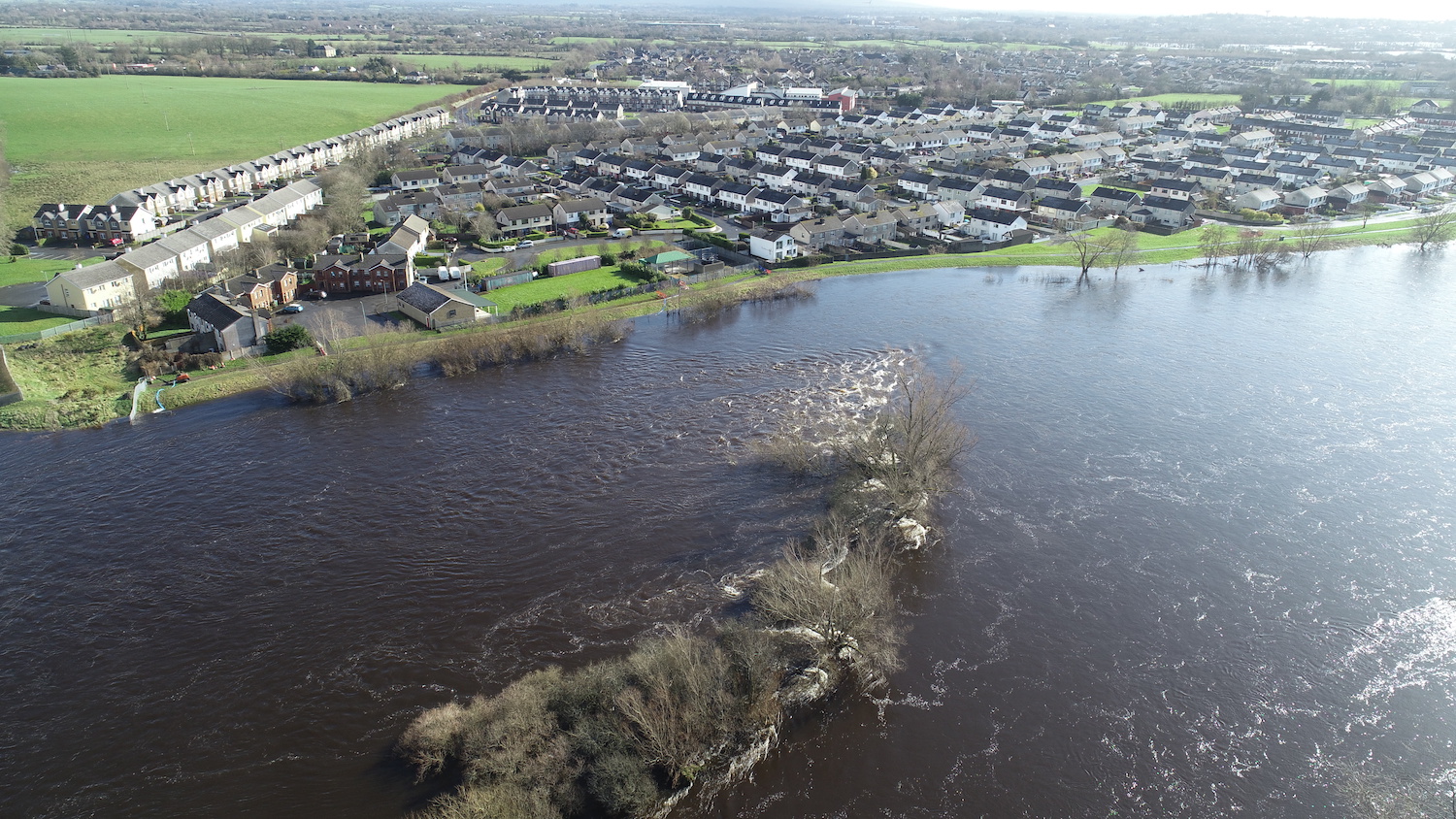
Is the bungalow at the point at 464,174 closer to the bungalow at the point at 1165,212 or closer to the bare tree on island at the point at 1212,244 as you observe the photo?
the bungalow at the point at 1165,212

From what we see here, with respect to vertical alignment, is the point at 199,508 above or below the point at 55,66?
below

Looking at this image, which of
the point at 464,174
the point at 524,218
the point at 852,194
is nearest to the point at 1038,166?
the point at 852,194

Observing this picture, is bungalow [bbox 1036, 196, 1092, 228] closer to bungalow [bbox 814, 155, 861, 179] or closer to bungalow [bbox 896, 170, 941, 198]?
bungalow [bbox 896, 170, 941, 198]

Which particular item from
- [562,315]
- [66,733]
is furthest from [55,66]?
[66,733]

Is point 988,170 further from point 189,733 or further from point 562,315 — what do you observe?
point 189,733

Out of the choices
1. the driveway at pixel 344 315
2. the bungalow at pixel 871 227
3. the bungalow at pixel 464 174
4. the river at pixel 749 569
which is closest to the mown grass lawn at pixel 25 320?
the driveway at pixel 344 315

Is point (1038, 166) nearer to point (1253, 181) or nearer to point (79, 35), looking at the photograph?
point (1253, 181)
